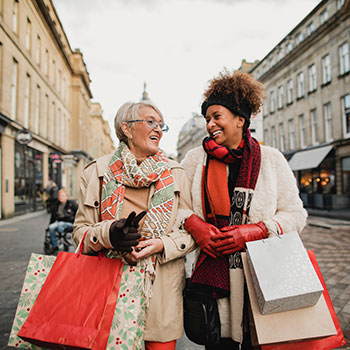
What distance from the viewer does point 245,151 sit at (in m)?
1.95

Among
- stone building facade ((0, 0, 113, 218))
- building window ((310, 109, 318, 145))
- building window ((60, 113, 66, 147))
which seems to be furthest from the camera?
building window ((60, 113, 66, 147))

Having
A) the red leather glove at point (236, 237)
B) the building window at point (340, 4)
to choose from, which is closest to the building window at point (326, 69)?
the building window at point (340, 4)

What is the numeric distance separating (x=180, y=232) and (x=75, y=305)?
703 millimetres

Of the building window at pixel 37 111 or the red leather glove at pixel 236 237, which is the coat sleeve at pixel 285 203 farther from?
the building window at pixel 37 111

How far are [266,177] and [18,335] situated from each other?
1592mm

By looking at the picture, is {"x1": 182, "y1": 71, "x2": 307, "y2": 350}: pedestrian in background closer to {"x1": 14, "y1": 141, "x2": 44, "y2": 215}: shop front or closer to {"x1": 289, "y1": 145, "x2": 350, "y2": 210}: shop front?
{"x1": 14, "y1": 141, "x2": 44, "y2": 215}: shop front

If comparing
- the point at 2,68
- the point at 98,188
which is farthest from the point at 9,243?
the point at 2,68

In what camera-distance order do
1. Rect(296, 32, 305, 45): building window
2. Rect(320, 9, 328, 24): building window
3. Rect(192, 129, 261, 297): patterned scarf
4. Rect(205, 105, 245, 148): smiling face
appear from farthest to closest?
Rect(296, 32, 305, 45): building window → Rect(320, 9, 328, 24): building window → Rect(205, 105, 245, 148): smiling face → Rect(192, 129, 261, 297): patterned scarf

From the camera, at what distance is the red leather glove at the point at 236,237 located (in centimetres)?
173

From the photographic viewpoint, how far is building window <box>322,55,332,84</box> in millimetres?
21266

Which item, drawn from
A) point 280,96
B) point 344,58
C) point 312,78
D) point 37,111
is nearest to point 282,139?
point 280,96

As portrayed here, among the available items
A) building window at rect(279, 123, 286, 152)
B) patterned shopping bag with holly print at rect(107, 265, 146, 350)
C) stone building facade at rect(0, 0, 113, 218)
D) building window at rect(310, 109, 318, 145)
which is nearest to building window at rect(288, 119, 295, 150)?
building window at rect(279, 123, 286, 152)

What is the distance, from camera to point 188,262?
621cm

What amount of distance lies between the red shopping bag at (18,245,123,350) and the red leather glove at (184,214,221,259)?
0.49 m
